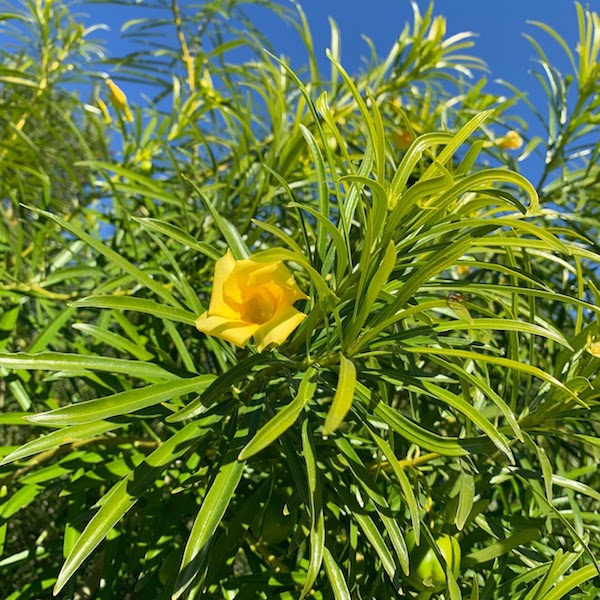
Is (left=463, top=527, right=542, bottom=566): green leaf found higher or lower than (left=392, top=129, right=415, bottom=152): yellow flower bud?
lower

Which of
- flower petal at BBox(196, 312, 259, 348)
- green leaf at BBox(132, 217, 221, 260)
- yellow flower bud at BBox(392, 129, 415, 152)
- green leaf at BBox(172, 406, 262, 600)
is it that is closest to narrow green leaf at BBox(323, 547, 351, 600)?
green leaf at BBox(172, 406, 262, 600)

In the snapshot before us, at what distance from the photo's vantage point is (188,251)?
1.03 m

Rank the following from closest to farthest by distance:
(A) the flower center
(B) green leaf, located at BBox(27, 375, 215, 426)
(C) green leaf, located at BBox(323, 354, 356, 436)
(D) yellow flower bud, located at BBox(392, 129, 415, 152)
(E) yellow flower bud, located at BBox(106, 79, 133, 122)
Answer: (C) green leaf, located at BBox(323, 354, 356, 436) < (B) green leaf, located at BBox(27, 375, 215, 426) < (A) the flower center < (E) yellow flower bud, located at BBox(106, 79, 133, 122) < (D) yellow flower bud, located at BBox(392, 129, 415, 152)

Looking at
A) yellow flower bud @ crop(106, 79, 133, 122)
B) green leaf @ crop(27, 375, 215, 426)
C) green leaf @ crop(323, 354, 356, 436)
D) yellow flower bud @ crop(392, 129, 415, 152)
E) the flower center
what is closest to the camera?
green leaf @ crop(323, 354, 356, 436)

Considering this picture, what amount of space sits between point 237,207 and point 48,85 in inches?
26.2

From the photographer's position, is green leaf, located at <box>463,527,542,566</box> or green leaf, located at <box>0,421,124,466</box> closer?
green leaf, located at <box>0,421,124,466</box>

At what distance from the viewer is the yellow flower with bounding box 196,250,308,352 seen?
502 millimetres

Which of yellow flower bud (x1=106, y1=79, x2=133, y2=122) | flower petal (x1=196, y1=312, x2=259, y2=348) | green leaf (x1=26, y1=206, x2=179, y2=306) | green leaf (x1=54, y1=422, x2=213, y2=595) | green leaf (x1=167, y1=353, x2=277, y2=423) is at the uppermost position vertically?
yellow flower bud (x1=106, y1=79, x2=133, y2=122)

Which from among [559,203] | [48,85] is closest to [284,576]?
[559,203]

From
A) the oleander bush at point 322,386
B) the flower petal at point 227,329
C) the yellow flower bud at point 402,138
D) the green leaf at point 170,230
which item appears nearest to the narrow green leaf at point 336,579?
the oleander bush at point 322,386

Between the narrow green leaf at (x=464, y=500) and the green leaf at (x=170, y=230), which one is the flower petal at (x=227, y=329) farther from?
the narrow green leaf at (x=464, y=500)

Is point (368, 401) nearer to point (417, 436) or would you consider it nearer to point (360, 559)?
point (417, 436)

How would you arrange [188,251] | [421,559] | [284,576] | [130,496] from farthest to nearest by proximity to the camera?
[188,251] < [284,576] < [421,559] < [130,496]

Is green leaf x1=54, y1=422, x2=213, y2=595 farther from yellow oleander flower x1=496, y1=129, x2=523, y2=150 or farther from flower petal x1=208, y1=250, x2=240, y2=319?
yellow oleander flower x1=496, y1=129, x2=523, y2=150
